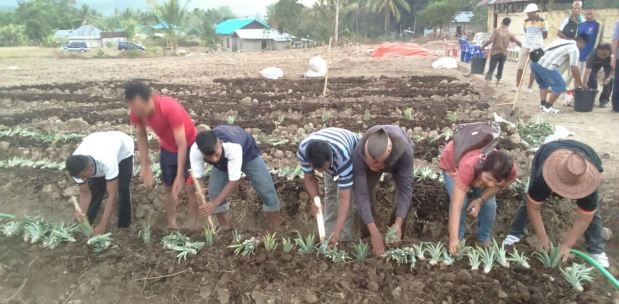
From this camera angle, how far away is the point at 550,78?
761 centimetres

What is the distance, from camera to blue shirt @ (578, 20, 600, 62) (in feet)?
27.9

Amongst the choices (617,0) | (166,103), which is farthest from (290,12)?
(166,103)

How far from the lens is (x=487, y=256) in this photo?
3084mm

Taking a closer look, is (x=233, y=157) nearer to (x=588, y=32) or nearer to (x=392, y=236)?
(x=392, y=236)

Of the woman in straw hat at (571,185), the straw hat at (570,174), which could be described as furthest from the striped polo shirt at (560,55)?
the straw hat at (570,174)

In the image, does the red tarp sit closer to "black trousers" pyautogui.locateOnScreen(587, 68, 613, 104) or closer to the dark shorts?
"black trousers" pyautogui.locateOnScreen(587, 68, 613, 104)

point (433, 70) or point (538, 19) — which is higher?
point (538, 19)

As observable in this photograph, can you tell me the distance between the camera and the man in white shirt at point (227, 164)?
3.48 metres

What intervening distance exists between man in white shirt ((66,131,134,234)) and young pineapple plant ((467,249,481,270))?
277 cm

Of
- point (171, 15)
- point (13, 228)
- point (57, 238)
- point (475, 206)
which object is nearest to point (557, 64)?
point (475, 206)

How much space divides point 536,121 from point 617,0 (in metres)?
20.4

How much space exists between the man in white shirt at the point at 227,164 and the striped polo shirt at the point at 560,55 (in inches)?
220

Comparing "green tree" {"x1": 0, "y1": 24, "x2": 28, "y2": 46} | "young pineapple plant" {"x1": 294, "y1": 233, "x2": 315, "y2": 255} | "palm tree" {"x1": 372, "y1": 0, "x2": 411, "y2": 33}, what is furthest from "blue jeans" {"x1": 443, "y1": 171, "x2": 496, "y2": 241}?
"green tree" {"x1": 0, "y1": 24, "x2": 28, "y2": 46}

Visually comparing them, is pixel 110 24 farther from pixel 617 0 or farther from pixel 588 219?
pixel 588 219
